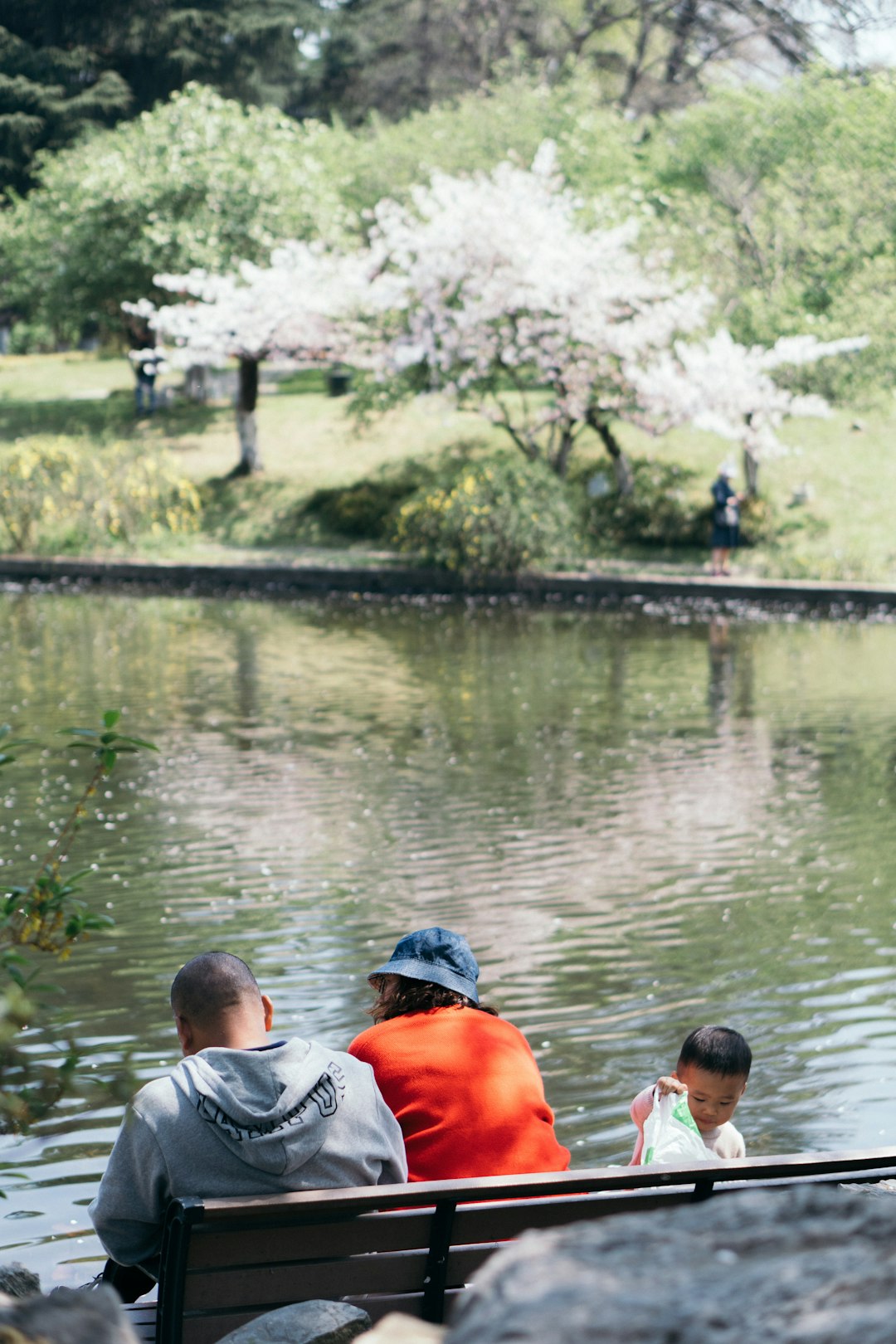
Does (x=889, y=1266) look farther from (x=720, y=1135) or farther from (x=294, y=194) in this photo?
(x=294, y=194)

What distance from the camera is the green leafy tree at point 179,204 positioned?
33.6 meters

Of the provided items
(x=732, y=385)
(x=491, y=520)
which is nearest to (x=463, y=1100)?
(x=491, y=520)

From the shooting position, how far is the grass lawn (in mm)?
28062

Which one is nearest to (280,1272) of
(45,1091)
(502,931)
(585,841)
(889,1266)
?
(889,1266)

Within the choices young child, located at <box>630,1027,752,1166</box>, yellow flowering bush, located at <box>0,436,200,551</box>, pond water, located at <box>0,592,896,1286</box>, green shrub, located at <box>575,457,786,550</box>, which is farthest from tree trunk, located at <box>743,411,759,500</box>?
young child, located at <box>630,1027,752,1166</box>

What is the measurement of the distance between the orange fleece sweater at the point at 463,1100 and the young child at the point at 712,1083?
0.54 metres

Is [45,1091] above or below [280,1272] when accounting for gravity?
below

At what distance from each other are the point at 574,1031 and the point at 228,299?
87.9ft

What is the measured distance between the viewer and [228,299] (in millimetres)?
31766

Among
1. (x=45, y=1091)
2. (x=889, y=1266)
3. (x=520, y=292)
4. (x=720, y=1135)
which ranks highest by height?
(x=520, y=292)

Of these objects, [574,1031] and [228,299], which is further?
[228,299]

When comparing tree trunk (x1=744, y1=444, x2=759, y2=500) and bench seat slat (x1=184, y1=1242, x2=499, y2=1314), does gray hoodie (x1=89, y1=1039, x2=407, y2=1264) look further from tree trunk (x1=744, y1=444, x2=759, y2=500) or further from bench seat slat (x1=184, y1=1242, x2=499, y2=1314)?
tree trunk (x1=744, y1=444, x2=759, y2=500)

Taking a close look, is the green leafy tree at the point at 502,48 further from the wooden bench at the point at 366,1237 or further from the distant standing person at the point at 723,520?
the wooden bench at the point at 366,1237

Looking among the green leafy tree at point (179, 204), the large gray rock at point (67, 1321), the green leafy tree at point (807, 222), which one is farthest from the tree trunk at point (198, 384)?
the large gray rock at point (67, 1321)
